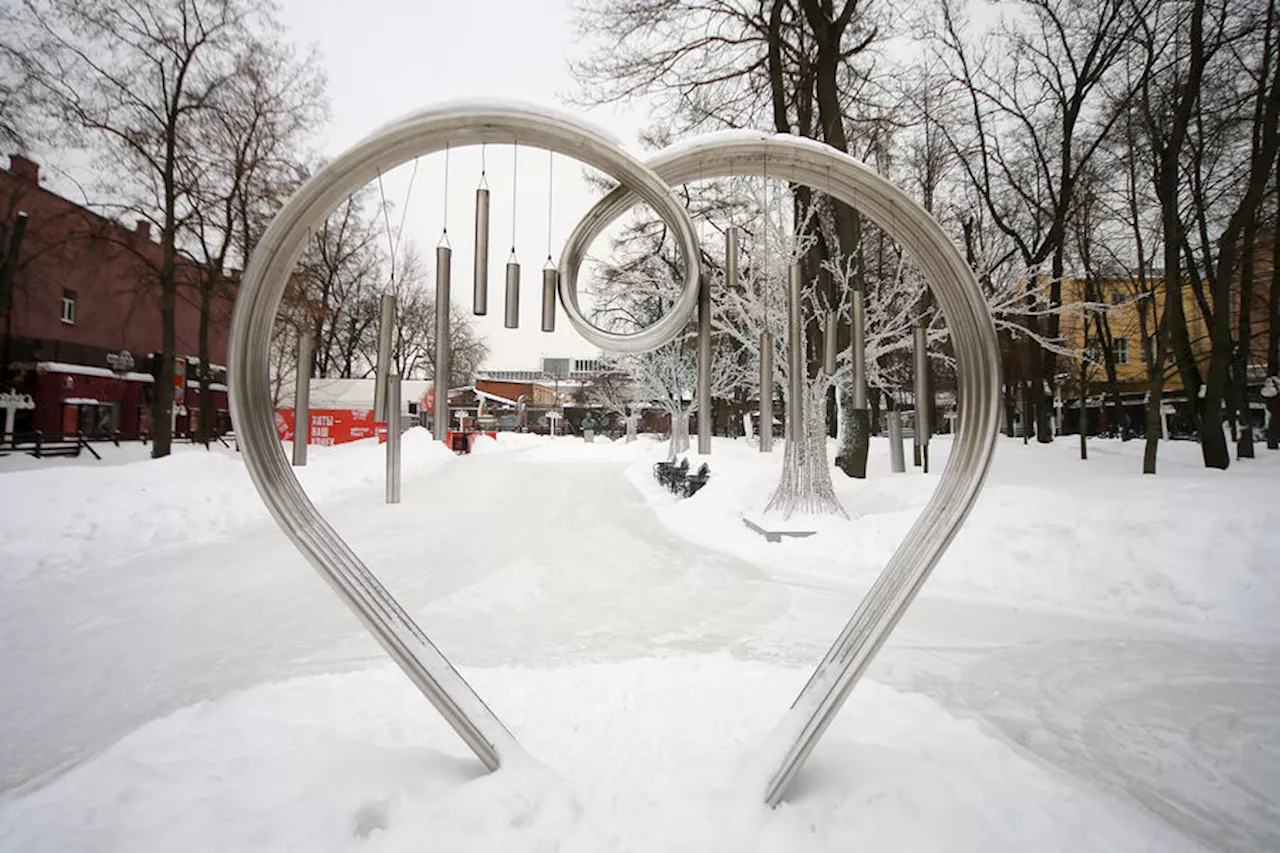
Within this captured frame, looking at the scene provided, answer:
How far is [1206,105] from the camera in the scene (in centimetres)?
1274

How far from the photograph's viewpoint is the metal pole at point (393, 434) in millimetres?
3576

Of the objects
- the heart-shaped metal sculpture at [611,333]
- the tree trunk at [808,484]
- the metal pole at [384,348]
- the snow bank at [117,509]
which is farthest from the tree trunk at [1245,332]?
the snow bank at [117,509]

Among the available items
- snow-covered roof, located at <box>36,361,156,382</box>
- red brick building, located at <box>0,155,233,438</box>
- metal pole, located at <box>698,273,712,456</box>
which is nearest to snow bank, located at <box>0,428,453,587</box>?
red brick building, located at <box>0,155,233,438</box>

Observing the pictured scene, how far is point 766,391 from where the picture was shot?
3.64 m

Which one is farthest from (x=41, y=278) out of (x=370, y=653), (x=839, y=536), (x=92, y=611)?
(x=839, y=536)

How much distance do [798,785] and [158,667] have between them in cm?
475

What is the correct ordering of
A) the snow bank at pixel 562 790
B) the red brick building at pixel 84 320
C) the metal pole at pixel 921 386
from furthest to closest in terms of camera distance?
the red brick building at pixel 84 320 < the metal pole at pixel 921 386 < the snow bank at pixel 562 790

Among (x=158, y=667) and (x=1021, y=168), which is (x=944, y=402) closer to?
(x=1021, y=168)

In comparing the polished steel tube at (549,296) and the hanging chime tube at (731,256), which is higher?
the hanging chime tube at (731,256)

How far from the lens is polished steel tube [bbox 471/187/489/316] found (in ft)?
11.0

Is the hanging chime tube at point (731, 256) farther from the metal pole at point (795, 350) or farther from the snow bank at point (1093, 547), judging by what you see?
the snow bank at point (1093, 547)

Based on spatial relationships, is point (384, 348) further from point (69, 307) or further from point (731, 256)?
point (69, 307)

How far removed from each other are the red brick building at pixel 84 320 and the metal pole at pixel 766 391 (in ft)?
53.2

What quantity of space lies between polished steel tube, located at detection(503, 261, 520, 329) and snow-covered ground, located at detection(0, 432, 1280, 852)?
2.20 metres
